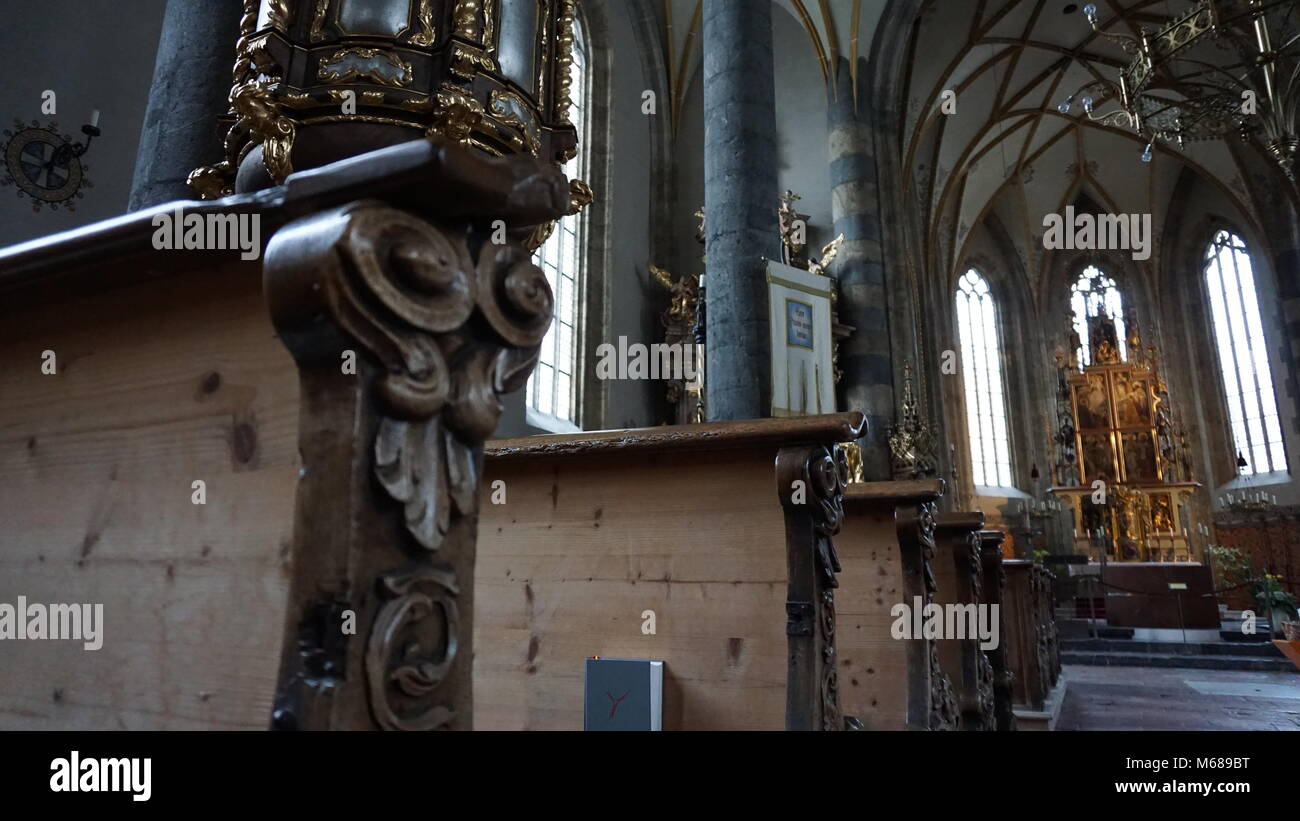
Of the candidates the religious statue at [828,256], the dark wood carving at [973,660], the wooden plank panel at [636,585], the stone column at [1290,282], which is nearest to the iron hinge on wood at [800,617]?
the wooden plank panel at [636,585]

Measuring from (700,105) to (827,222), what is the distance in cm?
269

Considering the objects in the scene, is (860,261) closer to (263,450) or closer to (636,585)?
(636,585)

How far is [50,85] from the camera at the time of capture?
415 cm

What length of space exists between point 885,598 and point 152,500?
2.18 metres

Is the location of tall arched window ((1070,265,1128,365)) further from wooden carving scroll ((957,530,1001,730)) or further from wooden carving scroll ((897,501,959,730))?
wooden carving scroll ((897,501,959,730))

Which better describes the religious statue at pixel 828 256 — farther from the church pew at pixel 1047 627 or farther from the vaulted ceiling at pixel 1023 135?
the church pew at pixel 1047 627

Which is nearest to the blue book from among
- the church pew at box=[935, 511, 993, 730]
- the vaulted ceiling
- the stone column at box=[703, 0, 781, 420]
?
the church pew at box=[935, 511, 993, 730]

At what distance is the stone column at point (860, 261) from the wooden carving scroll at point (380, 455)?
889cm

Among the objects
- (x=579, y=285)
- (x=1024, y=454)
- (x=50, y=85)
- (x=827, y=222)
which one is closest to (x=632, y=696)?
(x=50, y=85)

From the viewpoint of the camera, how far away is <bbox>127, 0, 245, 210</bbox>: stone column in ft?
9.18

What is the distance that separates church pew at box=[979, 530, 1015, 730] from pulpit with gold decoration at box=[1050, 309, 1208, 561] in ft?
44.9

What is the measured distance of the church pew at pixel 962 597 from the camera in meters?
3.33

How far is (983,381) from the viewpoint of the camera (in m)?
19.7
